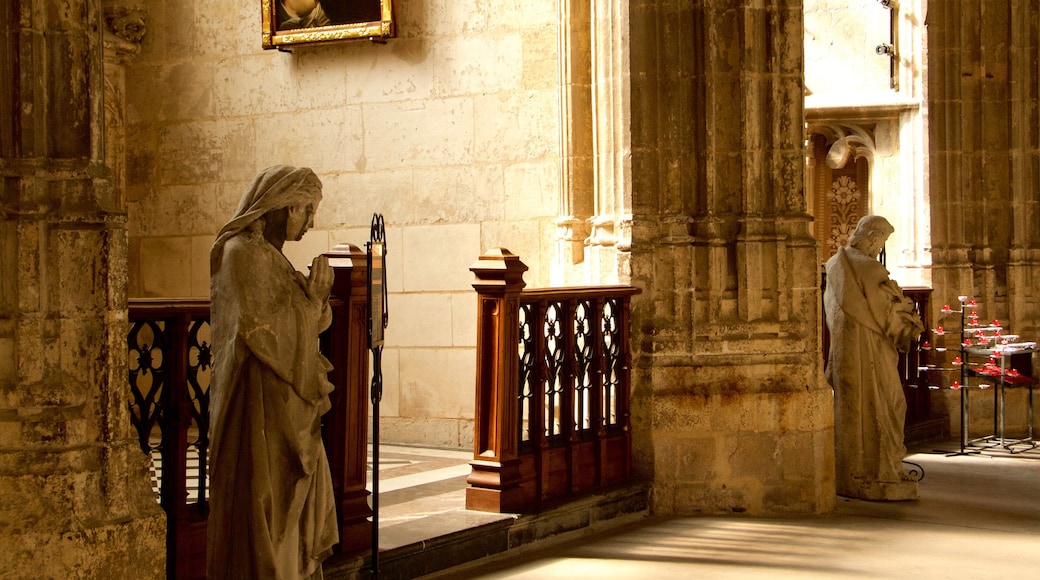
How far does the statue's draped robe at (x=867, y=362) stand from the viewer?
274 inches

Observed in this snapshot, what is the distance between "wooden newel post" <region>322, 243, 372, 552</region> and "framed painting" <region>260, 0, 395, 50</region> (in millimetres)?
3650

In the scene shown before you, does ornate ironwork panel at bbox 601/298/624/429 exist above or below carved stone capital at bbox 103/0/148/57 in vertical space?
below

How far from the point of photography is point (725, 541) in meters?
6.12

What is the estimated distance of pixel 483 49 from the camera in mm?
8312

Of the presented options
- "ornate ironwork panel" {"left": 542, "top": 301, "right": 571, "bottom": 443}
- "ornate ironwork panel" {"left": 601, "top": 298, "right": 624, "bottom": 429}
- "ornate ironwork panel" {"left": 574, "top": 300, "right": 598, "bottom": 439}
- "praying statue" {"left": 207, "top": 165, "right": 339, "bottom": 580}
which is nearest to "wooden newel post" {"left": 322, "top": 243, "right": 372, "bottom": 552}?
"praying statue" {"left": 207, "top": 165, "right": 339, "bottom": 580}

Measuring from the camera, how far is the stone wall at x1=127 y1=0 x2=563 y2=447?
8.22 meters

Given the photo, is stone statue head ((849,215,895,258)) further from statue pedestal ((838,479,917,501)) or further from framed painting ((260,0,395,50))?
framed painting ((260,0,395,50))

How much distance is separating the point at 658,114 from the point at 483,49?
1.81 metres

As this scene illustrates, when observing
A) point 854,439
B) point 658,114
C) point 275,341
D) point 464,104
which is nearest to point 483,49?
point 464,104

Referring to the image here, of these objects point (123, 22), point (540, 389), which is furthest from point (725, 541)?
point (123, 22)

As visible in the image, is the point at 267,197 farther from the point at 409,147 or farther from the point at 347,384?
the point at 409,147

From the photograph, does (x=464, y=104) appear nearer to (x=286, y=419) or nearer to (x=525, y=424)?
(x=525, y=424)

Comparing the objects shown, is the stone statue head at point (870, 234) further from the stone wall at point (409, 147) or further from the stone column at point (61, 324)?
the stone column at point (61, 324)

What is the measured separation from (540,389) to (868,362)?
73.0 inches
